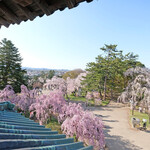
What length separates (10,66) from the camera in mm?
14969

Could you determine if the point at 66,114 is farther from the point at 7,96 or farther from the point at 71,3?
the point at 7,96

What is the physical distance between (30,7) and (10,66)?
1631 cm

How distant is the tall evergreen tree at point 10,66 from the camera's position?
14.3 meters

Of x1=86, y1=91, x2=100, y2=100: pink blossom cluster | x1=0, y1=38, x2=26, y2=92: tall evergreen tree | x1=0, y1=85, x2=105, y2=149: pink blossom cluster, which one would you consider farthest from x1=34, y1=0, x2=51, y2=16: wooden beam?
x1=0, y1=38, x2=26, y2=92: tall evergreen tree

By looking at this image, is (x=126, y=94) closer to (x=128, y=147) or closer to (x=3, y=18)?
(x=128, y=147)

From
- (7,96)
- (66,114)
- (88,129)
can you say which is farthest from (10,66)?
(88,129)

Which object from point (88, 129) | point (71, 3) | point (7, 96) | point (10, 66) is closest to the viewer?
point (71, 3)

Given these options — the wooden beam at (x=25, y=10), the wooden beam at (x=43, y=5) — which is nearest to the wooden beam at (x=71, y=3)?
the wooden beam at (x=43, y=5)

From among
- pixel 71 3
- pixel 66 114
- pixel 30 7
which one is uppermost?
pixel 30 7

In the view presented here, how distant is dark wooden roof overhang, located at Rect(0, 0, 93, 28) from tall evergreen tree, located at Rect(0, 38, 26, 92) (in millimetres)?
14896

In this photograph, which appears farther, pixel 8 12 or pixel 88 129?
pixel 88 129

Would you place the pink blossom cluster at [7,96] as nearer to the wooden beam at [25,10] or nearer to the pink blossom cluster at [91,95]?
the pink blossom cluster at [91,95]

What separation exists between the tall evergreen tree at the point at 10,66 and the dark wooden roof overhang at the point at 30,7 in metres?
14.9

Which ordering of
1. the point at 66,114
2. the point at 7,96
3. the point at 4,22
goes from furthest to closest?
1. the point at 7,96
2. the point at 66,114
3. the point at 4,22
